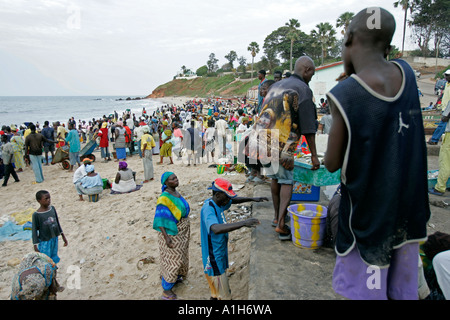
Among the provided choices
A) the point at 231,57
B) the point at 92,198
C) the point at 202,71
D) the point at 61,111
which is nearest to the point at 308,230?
the point at 92,198

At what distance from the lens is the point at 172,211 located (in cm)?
356

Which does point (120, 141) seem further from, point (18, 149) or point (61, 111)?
point (61, 111)

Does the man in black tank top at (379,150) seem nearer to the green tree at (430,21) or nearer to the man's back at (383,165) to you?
the man's back at (383,165)

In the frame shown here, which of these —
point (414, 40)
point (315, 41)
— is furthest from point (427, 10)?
point (315, 41)

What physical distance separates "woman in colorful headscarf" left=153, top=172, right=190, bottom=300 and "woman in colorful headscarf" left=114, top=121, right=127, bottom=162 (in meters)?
9.19

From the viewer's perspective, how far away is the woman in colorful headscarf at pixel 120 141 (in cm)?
1205

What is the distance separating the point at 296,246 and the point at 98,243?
4.10 metres

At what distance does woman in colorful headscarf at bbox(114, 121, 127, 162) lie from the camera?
1205 cm

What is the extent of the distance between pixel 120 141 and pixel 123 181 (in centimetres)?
456

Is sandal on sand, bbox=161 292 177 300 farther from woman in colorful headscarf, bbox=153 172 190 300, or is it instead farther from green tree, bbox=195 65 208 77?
green tree, bbox=195 65 208 77

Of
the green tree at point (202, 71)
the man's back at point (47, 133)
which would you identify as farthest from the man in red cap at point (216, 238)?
the green tree at point (202, 71)

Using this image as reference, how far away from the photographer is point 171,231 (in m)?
3.58

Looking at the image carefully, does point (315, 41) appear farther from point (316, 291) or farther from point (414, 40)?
point (316, 291)

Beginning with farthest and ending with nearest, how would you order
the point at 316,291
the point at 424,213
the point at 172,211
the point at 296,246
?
the point at 172,211
the point at 296,246
the point at 316,291
the point at 424,213
